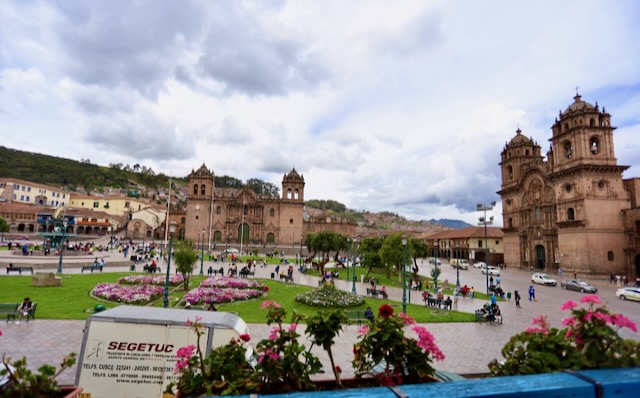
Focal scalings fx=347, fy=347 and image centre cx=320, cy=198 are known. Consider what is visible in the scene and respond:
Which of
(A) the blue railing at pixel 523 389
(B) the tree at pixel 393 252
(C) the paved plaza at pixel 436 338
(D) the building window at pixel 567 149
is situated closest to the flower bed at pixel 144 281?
(C) the paved plaza at pixel 436 338

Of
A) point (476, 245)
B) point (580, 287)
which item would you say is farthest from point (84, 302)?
point (476, 245)

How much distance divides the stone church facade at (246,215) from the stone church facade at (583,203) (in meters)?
40.6

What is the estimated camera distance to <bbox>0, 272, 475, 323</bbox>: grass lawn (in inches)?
593

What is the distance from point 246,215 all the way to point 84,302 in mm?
53103

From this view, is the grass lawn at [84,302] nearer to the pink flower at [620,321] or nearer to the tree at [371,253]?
the pink flower at [620,321]

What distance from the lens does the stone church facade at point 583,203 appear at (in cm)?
3659

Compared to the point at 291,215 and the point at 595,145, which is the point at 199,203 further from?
the point at 595,145

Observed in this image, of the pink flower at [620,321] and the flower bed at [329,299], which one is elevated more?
the pink flower at [620,321]

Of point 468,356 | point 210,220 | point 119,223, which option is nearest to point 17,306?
point 468,356

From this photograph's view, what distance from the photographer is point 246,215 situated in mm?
69812

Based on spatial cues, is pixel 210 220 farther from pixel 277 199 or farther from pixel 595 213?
pixel 595 213

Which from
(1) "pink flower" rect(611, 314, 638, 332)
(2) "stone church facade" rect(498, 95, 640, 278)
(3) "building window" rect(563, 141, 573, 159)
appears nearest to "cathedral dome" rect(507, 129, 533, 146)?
(2) "stone church facade" rect(498, 95, 640, 278)

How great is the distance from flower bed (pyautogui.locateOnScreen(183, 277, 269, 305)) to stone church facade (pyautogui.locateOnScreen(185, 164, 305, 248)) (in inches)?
1767

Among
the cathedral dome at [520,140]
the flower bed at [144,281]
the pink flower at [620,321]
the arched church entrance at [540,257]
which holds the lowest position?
the flower bed at [144,281]
